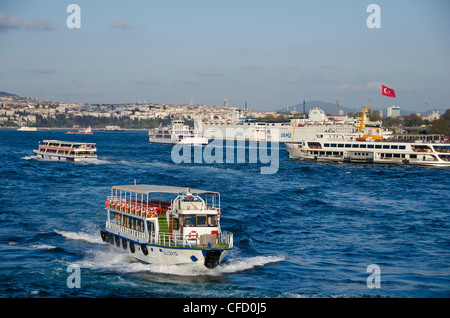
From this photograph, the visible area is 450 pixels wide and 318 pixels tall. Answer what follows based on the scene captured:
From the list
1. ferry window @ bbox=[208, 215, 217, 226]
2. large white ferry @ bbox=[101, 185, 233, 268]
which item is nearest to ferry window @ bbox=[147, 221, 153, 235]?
large white ferry @ bbox=[101, 185, 233, 268]

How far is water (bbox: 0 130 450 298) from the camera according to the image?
23.6 meters

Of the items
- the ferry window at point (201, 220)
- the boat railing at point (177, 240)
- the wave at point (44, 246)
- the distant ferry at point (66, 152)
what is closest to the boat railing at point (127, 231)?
the boat railing at point (177, 240)

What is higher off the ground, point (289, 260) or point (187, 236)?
point (187, 236)

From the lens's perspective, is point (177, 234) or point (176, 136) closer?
point (177, 234)

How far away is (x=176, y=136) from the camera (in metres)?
181

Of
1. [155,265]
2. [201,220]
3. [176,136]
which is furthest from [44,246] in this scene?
[176,136]

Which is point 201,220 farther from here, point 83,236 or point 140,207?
point 83,236

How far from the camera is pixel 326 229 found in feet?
122

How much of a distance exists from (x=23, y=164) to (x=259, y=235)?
186 ft

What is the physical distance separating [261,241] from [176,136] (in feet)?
489

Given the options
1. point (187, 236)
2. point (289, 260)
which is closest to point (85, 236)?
point (187, 236)

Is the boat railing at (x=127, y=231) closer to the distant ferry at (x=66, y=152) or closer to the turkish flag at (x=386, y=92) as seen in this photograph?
the distant ferry at (x=66, y=152)
